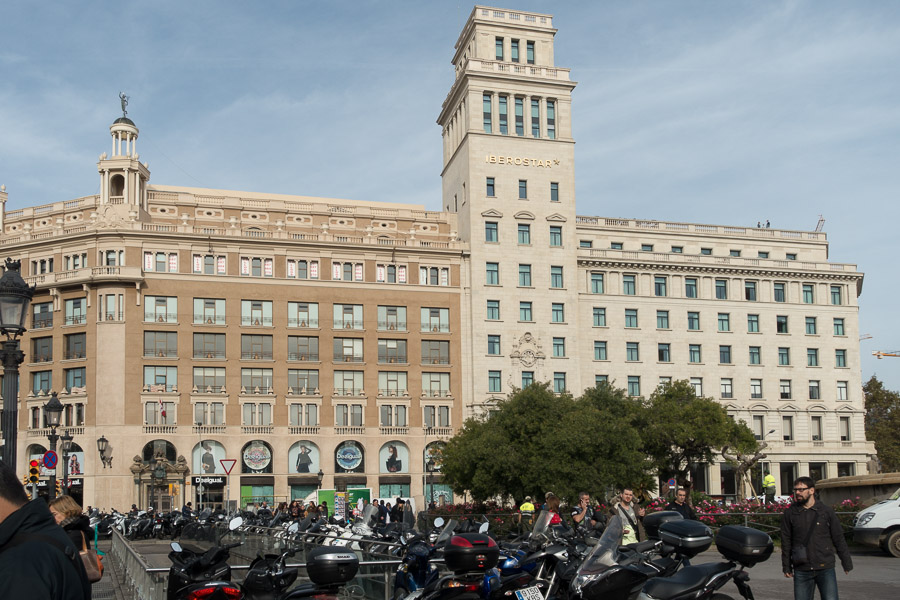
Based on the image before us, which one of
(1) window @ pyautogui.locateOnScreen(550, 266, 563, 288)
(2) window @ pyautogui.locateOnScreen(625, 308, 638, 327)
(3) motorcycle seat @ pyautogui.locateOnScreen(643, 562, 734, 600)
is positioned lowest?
(3) motorcycle seat @ pyautogui.locateOnScreen(643, 562, 734, 600)

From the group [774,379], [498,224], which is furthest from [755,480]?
[498,224]

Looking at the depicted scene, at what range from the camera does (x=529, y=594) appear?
9.55 metres

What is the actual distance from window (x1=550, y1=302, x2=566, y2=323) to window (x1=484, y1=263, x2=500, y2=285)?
473 cm

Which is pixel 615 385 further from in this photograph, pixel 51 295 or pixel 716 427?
→ pixel 51 295

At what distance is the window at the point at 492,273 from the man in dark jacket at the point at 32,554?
224 feet

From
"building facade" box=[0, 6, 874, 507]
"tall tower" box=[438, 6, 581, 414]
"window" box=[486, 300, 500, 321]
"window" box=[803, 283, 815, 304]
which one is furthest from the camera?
"window" box=[803, 283, 815, 304]

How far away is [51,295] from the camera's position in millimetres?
68188

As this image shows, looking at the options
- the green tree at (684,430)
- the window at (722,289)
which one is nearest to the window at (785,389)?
the window at (722,289)

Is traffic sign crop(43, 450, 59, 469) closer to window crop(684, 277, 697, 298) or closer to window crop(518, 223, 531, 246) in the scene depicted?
window crop(518, 223, 531, 246)

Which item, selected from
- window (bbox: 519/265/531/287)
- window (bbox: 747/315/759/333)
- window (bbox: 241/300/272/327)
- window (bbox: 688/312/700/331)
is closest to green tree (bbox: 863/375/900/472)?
window (bbox: 747/315/759/333)

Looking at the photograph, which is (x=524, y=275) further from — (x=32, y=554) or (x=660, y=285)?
(x=32, y=554)

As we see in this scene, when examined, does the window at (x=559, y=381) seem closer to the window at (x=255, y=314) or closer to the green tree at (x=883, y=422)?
the window at (x=255, y=314)

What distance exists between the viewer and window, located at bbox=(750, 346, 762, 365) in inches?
3046

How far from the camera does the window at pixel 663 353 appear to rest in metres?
75.4
